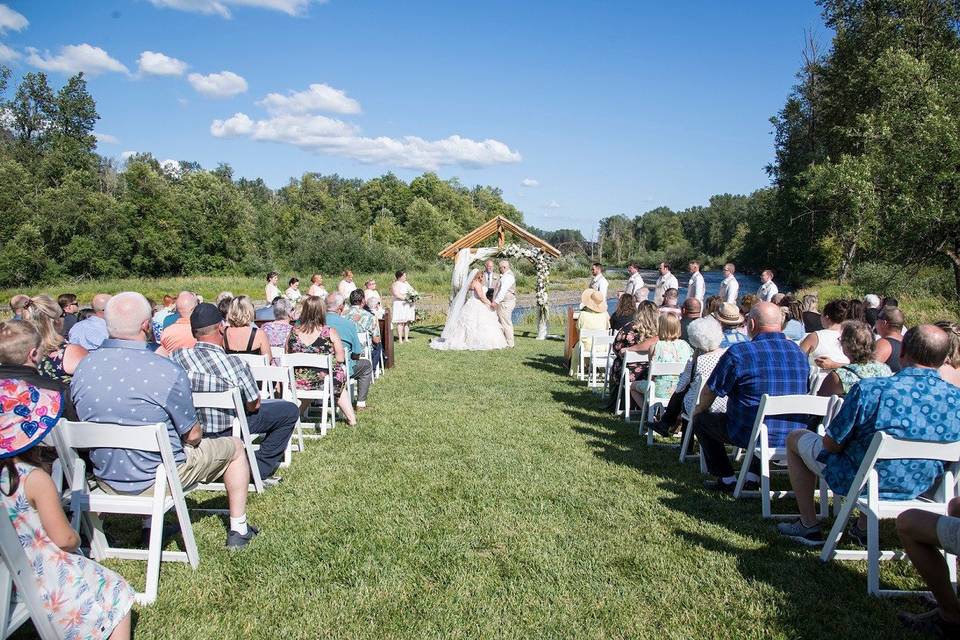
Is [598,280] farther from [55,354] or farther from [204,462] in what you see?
[204,462]

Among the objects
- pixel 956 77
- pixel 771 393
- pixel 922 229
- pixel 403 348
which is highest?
pixel 956 77

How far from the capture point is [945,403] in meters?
3.24

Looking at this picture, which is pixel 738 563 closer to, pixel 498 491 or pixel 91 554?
pixel 498 491

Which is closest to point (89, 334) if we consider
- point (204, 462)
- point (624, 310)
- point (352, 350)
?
point (352, 350)

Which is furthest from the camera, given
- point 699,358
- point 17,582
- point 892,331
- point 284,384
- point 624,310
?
point 624,310

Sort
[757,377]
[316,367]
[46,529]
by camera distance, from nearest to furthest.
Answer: [46,529]
[757,377]
[316,367]

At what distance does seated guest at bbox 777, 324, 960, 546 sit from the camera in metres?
3.24

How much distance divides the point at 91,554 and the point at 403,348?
35.0 feet

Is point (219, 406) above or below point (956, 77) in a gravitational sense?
below

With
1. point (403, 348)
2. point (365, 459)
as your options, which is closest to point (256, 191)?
point (403, 348)

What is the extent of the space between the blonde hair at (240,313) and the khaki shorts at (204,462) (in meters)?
2.19

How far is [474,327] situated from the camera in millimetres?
14109

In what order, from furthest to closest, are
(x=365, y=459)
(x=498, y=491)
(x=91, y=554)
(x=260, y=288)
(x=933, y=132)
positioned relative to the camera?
1. (x=260, y=288)
2. (x=933, y=132)
3. (x=365, y=459)
4. (x=498, y=491)
5. (x=91, y=554)

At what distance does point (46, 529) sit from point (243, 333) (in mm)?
3655
